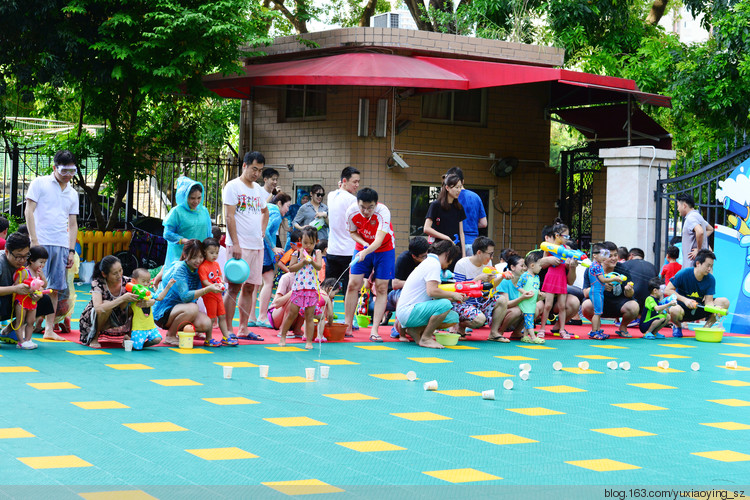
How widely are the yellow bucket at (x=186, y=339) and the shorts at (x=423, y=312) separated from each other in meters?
2.32

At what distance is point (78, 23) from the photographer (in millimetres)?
16141

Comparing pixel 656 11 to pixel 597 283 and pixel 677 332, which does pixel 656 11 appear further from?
pixel 597 283

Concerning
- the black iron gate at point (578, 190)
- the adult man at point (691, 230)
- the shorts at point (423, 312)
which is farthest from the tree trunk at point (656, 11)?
the shorts at point (423, 312)

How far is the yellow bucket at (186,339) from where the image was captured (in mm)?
9312

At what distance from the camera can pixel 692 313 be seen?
39.6ft

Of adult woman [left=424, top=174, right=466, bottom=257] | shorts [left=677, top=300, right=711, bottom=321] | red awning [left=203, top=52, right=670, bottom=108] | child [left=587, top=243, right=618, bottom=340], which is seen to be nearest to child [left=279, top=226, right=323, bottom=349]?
adult woman [left=424, top=174, right=466, bottom=257]

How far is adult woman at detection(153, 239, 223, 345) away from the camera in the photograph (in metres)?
9.36

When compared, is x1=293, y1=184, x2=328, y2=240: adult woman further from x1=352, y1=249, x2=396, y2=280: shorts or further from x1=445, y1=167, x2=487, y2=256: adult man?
x1=352, y1=249, x2=396, y2=280: shorts

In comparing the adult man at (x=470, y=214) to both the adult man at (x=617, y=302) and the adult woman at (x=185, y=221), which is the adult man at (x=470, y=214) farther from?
the adult woman at (x=185, y=221)

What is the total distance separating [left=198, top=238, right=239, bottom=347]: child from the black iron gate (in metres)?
10.4

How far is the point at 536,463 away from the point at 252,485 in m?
1.62

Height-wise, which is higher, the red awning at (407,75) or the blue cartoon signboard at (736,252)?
the red awning at (407,75)

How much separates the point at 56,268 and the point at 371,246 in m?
3.27

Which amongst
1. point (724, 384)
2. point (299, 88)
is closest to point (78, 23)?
point (299, 88)
